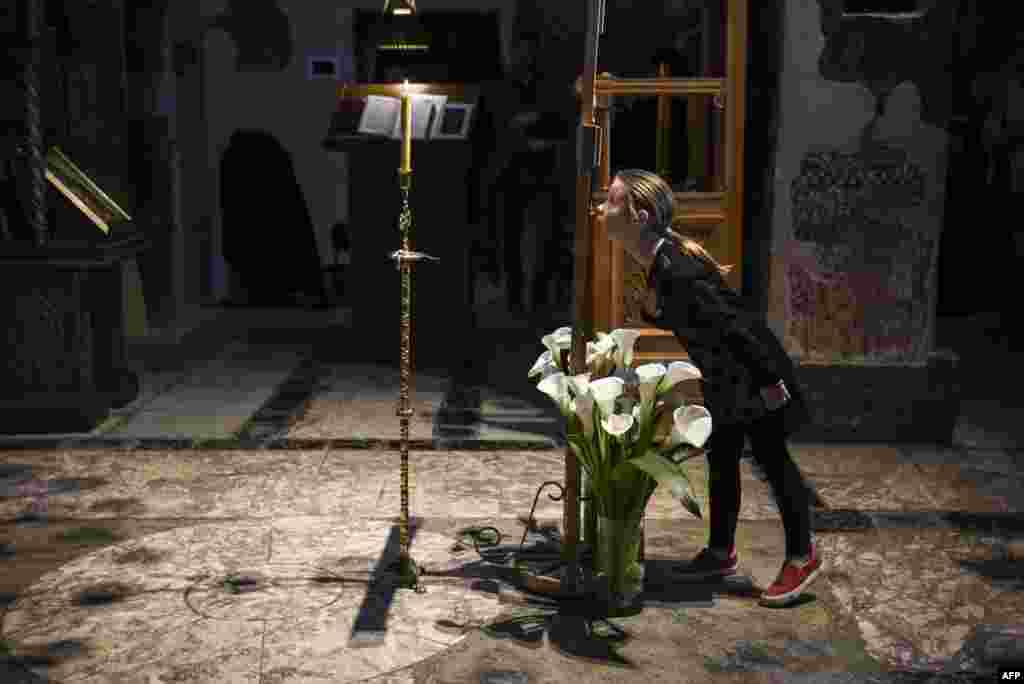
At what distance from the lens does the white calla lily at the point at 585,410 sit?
398 centimetres

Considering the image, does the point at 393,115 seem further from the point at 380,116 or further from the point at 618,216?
the point at 618,216

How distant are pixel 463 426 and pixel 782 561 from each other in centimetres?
237

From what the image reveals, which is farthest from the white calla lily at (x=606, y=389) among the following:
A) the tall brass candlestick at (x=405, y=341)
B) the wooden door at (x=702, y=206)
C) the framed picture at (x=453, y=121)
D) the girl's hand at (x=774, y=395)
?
the framed picture at (x=453, y=121)

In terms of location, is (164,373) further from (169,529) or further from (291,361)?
(169,529)

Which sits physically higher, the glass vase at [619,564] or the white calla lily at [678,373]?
the white calla lily at [678,373]

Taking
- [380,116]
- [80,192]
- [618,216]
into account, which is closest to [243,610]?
[618,216]

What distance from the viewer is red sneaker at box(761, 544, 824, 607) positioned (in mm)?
4094

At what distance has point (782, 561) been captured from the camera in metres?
4.57

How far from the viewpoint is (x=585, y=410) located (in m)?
4.00

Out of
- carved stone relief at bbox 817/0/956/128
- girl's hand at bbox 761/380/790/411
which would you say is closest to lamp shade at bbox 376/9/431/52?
girl's hand at bbox 761/380/790/411

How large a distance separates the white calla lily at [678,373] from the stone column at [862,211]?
2398 mm

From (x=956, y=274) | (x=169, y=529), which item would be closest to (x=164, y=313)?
(x=169, y=529)

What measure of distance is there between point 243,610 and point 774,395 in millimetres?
1762

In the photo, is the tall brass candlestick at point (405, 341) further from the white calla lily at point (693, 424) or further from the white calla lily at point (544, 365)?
the white calla lily at point (693, 424)
